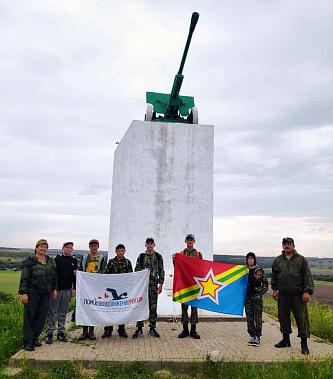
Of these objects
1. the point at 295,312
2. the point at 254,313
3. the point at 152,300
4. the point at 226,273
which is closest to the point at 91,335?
the point at 152,300

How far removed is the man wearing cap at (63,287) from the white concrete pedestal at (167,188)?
2081mm

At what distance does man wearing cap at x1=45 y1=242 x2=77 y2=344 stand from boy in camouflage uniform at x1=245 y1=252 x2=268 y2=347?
302 centimetres

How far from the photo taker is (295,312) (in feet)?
19.3

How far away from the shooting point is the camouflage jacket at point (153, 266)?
258 inches

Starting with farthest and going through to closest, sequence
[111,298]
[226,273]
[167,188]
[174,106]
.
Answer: [174,106] → [167,188] → [226,273] → [111,298]

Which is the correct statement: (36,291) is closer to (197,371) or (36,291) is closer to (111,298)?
(111,298)

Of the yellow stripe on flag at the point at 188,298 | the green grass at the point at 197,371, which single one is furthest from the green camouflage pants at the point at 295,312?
the yellow stripe on flag at the point at 188,298

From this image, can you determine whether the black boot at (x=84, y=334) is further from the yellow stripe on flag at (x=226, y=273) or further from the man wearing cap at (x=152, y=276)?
the yellow stripe on flag at (x=226, y=273)

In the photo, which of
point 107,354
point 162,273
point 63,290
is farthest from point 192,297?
point 63,290

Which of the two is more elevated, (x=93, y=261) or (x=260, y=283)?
(x=93, y=261)

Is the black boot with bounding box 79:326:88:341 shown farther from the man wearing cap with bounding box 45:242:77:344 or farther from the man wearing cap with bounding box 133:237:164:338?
the man wearing cap with bounding box 133:237:164:338

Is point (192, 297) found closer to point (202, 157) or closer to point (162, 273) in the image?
point (162, 273)

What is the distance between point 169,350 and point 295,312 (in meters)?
2.12

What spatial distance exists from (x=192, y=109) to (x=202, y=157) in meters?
1.49
